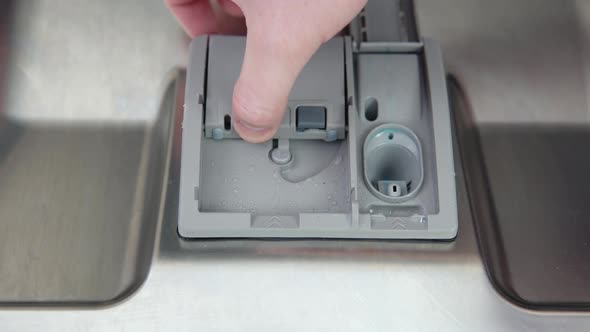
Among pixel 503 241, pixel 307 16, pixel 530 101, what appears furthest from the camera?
pixel 530 101

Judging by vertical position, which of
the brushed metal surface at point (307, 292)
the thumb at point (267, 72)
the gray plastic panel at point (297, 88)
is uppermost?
the thumb at point (267, 72)

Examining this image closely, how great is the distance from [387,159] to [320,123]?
10 centimetres

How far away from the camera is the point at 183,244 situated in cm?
71

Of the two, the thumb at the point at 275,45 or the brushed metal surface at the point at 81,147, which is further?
the brushed metal surface at the point at 81,147

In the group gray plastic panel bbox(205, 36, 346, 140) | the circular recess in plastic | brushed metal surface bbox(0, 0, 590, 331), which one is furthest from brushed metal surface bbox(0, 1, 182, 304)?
the circular recess in plastic

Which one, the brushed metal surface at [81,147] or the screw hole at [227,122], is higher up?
the screw hole at [227,122]

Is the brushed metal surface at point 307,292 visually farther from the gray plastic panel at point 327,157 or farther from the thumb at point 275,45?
the thumb at point 275,45

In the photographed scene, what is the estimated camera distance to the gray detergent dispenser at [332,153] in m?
0.68

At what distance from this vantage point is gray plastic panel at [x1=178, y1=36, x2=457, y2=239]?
68 centimetres

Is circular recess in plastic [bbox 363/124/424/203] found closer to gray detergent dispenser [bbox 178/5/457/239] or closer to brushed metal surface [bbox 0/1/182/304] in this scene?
gray detergent dispenser [bbox 178/5/457/239]

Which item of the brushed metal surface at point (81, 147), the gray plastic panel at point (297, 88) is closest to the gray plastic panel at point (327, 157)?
the gray plastic panel at point (297, 88)

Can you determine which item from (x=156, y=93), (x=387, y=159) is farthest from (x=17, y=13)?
(x=387, y=159)

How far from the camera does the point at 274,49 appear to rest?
24.3 inches

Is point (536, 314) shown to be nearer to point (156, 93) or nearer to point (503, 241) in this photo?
point (503, 241)
